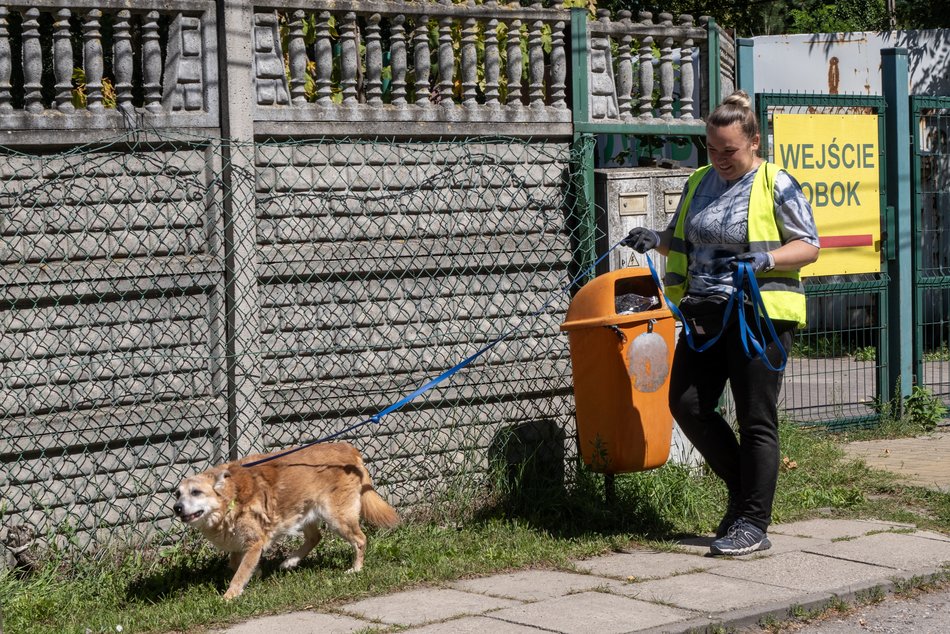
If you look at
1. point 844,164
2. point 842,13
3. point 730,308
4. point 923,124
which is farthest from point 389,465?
point 842,13

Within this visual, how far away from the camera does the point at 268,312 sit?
6145 mm

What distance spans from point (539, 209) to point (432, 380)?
1237mm

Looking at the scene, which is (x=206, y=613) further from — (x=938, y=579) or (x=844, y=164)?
(x=844, y=164)

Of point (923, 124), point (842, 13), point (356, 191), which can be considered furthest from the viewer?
point (842, 13)

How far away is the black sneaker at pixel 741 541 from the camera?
577 centimetres

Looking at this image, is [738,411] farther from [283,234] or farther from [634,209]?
[283,234]

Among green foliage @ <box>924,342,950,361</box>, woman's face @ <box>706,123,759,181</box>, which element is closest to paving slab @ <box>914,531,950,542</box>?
woman's face @ <box>706,123,759,181</box>

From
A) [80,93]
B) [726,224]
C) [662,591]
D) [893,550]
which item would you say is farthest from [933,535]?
[80,93]

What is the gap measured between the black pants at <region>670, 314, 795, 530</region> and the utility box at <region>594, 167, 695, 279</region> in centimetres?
129

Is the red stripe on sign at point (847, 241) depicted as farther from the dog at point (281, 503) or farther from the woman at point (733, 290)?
the dog at point (281, 503)

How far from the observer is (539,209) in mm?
7066

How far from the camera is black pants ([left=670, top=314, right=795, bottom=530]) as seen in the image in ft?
18.9

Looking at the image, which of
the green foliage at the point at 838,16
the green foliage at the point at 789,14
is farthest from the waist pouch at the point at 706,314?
the green foliage at the point at 838,16

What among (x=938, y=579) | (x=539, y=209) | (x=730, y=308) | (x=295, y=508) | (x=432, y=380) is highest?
(x=539, y=209)
